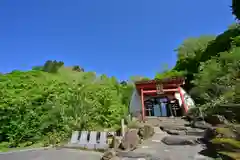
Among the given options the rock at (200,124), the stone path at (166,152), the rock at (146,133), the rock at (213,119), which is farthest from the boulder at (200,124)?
the stone path at (166,152)

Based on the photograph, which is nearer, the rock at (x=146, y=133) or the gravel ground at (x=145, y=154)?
the gravel ground at (x=145, y=154)

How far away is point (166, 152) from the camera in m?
6.42

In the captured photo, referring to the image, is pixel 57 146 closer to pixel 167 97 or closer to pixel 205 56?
pixel 167 97

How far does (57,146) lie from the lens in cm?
848

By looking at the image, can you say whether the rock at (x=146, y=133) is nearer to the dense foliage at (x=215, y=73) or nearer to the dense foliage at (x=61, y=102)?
the dense foliage at (x=61, y=102)

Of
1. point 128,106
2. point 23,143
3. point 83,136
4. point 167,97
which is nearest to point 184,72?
point 167,97

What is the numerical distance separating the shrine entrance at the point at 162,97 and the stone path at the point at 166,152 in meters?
5.82

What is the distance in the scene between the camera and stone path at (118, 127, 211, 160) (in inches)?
228

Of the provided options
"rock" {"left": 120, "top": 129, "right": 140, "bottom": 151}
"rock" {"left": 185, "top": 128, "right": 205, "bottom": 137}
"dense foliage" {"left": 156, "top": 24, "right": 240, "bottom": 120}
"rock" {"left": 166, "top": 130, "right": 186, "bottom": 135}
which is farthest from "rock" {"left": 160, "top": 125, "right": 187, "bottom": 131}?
"rock" {"left": 120, "top": 129, "right": 140, "bottom": 151}

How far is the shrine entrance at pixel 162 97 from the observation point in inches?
533

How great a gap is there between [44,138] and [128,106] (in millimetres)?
7287

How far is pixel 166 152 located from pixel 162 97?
896 cm

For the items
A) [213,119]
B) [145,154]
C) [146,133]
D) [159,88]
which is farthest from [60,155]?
[159,88]

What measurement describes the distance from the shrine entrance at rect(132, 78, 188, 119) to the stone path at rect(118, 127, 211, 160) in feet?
19.1
